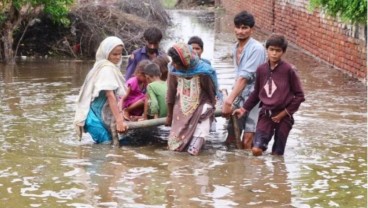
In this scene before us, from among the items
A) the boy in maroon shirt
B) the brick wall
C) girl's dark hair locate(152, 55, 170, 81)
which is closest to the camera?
the boy in maroon shirt

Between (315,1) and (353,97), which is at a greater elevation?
(315,1)

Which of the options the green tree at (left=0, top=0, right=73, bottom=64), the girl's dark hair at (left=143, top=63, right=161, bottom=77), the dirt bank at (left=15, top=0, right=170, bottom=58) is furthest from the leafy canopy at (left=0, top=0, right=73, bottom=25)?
the girl's dark hair at (left=143, top=63, right=161, bottom=77)

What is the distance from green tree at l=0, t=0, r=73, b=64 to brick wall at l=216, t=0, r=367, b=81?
5.70 meters

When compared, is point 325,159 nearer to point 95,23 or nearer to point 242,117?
point 242,117

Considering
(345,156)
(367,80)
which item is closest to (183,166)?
(345,156)

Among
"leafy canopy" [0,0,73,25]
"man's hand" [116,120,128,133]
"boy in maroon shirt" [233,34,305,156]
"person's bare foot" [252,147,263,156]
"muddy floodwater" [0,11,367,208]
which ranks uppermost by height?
"leafy canopy" [0,0,73,25]

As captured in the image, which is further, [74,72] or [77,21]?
[77,21]

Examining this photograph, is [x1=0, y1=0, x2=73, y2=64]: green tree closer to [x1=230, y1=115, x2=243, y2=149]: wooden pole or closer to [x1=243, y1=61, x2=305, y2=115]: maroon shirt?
Result: [x1=230, y1=115, x2=243, y2=149]: wooden pole

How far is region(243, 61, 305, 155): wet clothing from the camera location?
7902 millimetres

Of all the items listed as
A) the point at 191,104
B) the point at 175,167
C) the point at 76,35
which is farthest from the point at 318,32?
the point at 175,167

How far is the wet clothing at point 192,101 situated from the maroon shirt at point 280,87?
609 millimetres

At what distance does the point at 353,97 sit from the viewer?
1262 centimetres

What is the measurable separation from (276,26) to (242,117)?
51.9 feet

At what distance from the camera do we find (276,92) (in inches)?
312
